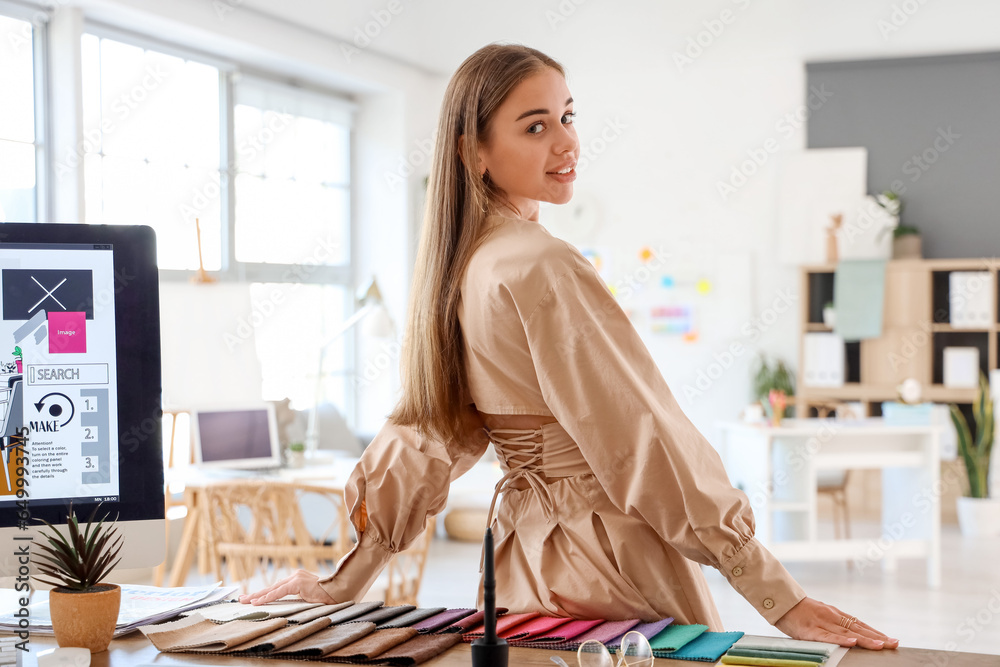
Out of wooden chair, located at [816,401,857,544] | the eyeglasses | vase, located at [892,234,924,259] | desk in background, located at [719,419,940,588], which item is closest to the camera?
the eyeglasses

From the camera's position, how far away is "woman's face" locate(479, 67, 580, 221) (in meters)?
1.46

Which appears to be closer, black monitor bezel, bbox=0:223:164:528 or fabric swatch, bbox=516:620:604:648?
fabric swatch, bbox=516:620:604:648

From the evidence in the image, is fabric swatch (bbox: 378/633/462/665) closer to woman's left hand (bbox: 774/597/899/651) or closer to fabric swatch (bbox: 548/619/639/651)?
fabric swatch (bbox: 548/619/639/651)

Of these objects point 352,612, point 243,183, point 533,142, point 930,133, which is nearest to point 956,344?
point 930,133

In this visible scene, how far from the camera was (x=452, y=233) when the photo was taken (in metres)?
1.51

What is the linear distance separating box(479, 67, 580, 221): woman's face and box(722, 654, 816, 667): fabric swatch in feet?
2.35

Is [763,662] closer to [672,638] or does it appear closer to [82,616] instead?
[672,638]

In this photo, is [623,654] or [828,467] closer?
[623,654]

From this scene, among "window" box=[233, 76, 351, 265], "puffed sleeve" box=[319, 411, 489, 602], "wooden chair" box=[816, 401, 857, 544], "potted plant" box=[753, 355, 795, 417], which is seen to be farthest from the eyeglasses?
"potted plant" box=[753, 355, 795, 417]

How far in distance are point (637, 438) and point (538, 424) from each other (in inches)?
7.7

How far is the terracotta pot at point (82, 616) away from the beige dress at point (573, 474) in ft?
1.33

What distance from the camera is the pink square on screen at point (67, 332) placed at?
4.09 ft

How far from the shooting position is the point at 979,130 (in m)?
7.13

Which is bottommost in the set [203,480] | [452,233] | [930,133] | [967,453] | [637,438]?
[967,453]
